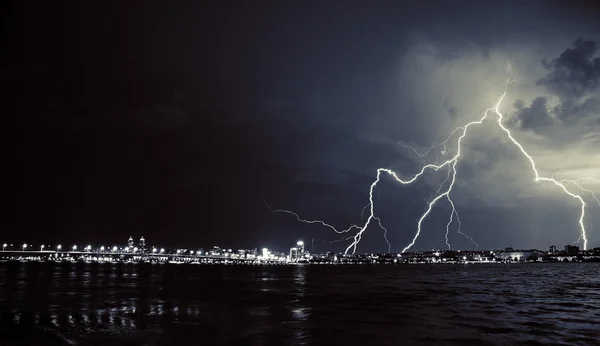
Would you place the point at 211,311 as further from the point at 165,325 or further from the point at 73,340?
the point at 73,340

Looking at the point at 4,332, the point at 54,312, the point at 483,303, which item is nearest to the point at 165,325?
the point at 4,332

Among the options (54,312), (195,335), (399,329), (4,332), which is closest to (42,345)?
(4,332)

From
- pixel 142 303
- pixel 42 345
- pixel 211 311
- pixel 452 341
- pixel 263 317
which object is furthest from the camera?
pixel 142 303

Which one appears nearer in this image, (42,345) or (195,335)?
(42,345)

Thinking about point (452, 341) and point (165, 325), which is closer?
point (452, 341)

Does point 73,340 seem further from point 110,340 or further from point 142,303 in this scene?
point 142,303

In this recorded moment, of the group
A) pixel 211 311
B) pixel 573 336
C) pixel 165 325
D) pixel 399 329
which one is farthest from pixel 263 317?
pixel 573 336

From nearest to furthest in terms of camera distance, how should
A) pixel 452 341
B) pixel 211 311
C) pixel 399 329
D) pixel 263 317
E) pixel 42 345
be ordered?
1. pixel 42 345
2. pixel 452 341
3. pixel 399 329
4. pixel 263 317
5. pixel 211 311

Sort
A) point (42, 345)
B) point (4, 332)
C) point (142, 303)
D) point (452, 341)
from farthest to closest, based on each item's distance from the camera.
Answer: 1. point (142, 303)
2. point (4, 332)
3. point (452, 341)
4. point (42, 345)

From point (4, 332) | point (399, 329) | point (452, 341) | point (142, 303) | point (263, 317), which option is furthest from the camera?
point (142, 303)
